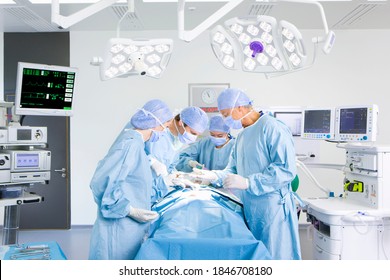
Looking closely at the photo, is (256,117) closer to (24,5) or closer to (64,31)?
(24,5)

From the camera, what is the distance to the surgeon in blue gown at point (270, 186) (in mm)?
2270

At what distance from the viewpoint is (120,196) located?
6.02 feet

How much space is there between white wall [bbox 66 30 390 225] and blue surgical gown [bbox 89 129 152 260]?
298cm

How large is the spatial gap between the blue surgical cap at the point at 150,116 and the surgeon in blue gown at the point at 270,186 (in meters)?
0.53

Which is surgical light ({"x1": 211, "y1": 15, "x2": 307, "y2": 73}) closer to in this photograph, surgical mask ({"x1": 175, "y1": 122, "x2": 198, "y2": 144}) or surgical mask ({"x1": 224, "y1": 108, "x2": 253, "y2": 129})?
surgical mask ({"x1": 224, "y1": 108, "x2": 253, "y2": 129})

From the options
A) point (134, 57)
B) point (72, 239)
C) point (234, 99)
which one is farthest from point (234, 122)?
point (72, 239)

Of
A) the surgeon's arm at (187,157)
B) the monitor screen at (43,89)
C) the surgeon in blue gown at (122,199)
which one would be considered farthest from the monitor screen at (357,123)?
the monitor screen at (43,89)

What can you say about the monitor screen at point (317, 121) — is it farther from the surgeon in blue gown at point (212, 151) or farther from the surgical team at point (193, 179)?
the surgical team at point (193, 179)

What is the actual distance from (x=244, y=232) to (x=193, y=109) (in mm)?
1635

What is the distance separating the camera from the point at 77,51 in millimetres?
4945

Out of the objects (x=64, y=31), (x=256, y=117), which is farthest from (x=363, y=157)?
(x=64, y=31)

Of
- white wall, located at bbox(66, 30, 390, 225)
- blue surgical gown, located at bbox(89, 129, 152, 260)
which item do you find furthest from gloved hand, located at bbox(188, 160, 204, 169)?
blue surgical gown, located at bbox(89, 129, 152, 260)

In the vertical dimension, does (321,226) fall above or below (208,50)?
below
